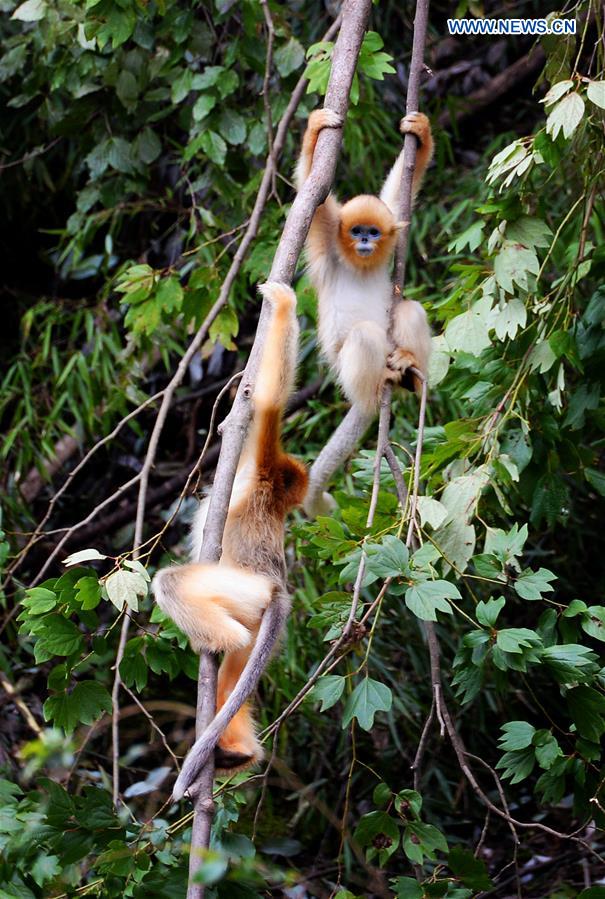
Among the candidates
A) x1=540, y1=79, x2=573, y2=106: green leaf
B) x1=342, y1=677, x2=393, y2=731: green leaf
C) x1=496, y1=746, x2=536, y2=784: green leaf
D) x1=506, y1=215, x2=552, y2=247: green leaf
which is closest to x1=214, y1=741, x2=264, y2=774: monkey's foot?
x1=342, y1=677, x2=393, y2=731: green leaf

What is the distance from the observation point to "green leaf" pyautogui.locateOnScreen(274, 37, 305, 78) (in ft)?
12.8

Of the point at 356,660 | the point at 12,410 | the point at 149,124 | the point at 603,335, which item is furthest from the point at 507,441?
the point at 12,410

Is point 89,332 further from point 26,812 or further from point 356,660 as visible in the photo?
point 26,812

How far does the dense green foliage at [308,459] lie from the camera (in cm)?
228

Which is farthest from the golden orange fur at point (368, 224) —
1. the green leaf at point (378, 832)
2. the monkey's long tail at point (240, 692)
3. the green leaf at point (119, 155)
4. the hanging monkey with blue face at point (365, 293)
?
the green leaf at point (378, 832)

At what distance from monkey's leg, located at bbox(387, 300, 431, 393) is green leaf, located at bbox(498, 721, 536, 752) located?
1.50 metres

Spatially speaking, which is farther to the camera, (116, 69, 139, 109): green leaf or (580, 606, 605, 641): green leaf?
(116, 69, 139, 109): green leaf

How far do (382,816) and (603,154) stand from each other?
1.88 meters

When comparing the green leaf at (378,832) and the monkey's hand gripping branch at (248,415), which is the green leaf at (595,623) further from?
the monkey's hand gripping branch at (248,415)

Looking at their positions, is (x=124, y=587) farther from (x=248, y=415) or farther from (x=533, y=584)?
(x=533, y=584)

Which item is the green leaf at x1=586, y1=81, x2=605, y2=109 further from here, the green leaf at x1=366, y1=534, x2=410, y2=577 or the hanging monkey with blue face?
the green leaf at x1=366, y1=534, x2=410, y2=577

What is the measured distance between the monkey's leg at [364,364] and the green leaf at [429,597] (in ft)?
4.92

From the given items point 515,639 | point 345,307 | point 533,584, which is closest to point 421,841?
point 515,639

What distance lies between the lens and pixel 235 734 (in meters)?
2.54
